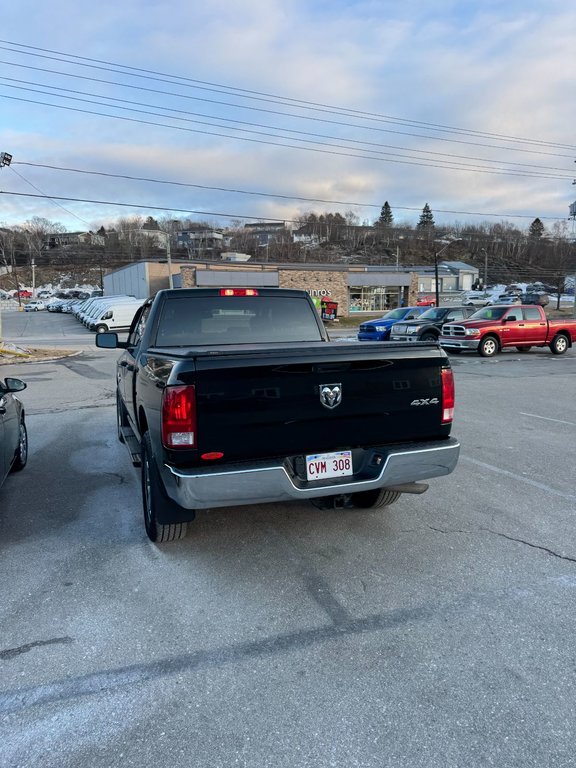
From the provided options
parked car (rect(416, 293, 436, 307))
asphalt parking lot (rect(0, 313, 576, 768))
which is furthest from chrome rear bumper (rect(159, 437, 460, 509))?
parked car (rect(416, 293, 436, 307))

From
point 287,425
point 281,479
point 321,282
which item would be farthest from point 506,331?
point 321,282

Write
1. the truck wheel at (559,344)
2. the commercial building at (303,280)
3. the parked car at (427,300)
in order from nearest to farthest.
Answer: the truck wheel at (559,344) → the commercial building at (303,280) → the parked car at (427,300)

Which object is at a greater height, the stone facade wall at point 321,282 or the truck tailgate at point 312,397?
the stone facade wall at point 321,282

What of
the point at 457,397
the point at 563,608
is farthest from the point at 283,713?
the point at 457,397

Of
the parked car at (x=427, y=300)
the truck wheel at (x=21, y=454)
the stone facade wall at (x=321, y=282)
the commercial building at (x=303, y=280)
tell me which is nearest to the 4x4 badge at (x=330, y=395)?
the truck wheel at (x=21, y=454)

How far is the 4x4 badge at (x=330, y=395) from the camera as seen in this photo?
3.35 meters

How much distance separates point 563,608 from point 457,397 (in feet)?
25.6

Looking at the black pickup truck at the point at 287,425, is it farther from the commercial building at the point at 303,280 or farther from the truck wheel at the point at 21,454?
the commercial building at the point at 303,280

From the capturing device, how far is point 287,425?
3.30 metres

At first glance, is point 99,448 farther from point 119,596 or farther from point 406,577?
point 406,577

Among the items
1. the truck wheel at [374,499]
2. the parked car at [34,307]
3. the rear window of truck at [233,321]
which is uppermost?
the parked car at [34,307]

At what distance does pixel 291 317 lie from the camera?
519 centimetres

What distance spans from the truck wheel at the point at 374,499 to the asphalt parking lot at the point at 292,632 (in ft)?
0.34

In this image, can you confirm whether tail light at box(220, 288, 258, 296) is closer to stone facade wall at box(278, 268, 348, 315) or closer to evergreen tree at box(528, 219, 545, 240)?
stone facade wall at box(278, 268, 348, 315)
